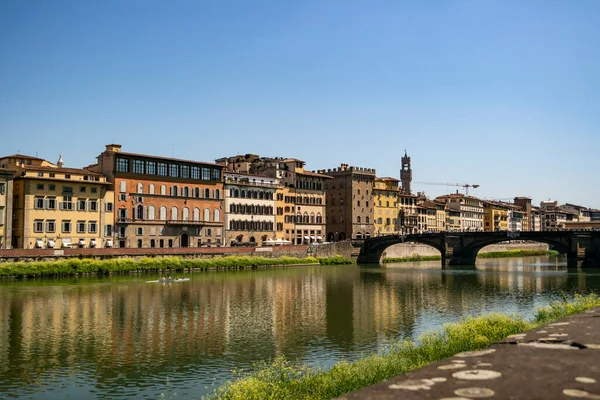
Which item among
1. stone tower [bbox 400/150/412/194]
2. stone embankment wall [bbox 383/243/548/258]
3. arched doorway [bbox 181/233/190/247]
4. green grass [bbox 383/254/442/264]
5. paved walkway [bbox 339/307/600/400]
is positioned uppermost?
stone tower [bbox 400/150/412/194]

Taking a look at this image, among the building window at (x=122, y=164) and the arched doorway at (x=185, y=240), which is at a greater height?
the building window at (x=122, y=164)

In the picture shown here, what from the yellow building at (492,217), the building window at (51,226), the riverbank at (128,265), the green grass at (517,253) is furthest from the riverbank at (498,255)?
the building window at (51,226)

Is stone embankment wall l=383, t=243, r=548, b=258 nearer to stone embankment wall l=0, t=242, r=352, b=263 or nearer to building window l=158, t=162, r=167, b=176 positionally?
stone embankment wall l=0, t=242, r=352, b=263

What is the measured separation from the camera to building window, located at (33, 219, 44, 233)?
68.3 m

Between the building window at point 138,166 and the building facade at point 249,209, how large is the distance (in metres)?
15.3

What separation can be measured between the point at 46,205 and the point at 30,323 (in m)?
40.5

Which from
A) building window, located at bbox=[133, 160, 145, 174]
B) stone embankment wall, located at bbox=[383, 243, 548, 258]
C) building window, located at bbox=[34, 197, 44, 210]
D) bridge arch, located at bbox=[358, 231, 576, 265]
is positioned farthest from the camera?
stone embankment wall, located at bbox=[383, 243, 548, 258]

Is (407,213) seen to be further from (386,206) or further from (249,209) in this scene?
(249,209)

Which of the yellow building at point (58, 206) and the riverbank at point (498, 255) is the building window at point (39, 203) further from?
the riverbank at point (498, 255)

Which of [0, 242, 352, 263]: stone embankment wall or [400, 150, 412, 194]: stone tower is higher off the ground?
[400, 150, 412, 194]: stone tower

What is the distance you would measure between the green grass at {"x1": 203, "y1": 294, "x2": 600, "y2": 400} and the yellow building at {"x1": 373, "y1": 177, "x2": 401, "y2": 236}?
98425 millimetres

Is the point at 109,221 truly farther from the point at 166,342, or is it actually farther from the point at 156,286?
the point at 166,342

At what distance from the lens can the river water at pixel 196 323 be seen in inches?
830

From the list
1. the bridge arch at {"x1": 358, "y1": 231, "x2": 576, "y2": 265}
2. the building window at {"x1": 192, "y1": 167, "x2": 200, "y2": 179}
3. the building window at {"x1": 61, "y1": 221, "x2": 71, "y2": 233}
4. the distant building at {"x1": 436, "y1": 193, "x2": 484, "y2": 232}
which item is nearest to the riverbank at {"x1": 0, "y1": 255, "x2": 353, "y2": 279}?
the building window at {"x1": 61, "y1": 221, "x2": 71, "y2": 233}
